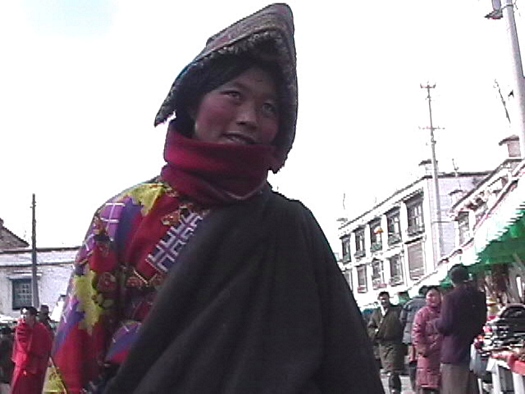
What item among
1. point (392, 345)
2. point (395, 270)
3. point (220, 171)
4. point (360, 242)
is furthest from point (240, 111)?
point (360, 242)

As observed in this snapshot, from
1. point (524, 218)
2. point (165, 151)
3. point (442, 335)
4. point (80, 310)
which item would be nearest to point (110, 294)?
point (80, 310)

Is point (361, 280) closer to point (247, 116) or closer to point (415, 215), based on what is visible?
point (415, 215)

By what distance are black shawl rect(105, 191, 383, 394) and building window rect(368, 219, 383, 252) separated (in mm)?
61089

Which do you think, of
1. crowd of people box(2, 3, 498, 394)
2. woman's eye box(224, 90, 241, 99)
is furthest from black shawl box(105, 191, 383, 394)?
woman's eye box(224, 90, 241, 99)

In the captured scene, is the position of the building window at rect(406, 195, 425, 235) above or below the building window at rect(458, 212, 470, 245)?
above

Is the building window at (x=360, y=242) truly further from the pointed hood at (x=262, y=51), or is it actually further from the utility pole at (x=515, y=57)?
the pointed hood at (x=262, y=51)

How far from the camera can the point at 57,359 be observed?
5.88ft

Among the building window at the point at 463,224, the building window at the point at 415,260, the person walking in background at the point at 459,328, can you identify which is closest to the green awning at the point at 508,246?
the person walking in background at the point at 459,328

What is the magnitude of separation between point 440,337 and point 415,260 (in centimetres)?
4533

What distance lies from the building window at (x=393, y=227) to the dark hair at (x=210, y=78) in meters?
56.2

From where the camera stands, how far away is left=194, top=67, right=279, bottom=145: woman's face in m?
1.90

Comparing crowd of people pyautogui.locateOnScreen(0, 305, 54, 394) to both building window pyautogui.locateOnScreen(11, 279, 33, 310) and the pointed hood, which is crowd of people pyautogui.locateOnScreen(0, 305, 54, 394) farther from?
building window pyautogui.locateOnScreen(11, 279, 33, 310)

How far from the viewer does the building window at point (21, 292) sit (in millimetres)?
51625

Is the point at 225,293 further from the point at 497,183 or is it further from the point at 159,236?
the point at 497,183
